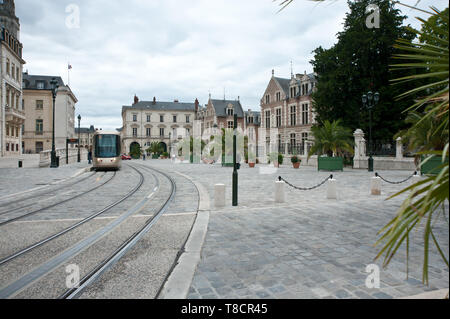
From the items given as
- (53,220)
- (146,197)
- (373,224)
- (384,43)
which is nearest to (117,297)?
(53,220)

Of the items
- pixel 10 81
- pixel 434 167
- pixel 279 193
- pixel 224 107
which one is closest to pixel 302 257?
pixel 434 167

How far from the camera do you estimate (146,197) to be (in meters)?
10.0

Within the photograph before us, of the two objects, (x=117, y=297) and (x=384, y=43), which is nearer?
(x=117, y=297)

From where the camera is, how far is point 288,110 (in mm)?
48688

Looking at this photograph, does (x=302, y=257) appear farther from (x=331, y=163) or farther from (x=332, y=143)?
(x=331, y=163)

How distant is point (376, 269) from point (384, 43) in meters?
27.4

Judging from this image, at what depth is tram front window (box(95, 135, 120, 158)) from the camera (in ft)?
66.8

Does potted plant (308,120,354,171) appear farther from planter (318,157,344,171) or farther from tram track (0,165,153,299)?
tram track (0,165,153,299)

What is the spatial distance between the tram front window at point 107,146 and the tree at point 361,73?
756 inches

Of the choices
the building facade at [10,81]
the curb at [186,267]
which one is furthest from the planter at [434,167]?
the building facade at [10,81]

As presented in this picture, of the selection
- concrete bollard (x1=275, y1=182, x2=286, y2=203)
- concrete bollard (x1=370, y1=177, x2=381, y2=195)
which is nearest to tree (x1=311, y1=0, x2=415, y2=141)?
concrete bollard (x1=370, y1=177, x2=381, y2=195)

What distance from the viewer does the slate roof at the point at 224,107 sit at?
72275 millimetres

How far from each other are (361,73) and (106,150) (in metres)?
23.3
